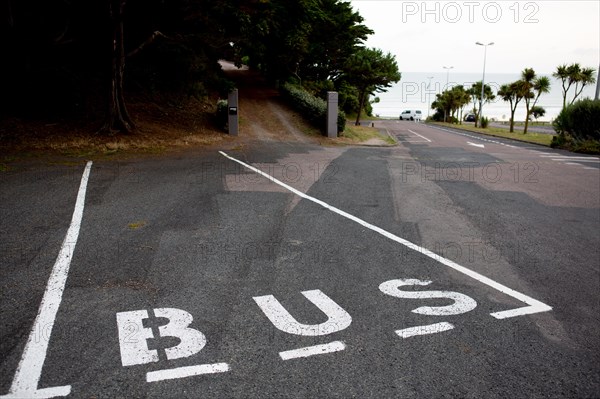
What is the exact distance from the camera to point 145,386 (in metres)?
3.13

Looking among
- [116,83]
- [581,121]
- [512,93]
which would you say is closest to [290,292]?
[116,83]

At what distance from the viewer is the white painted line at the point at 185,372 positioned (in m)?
3.24

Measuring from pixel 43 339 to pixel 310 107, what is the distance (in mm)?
20846

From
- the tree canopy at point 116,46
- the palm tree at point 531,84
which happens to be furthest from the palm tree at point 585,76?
the tree canopy at point 116,46

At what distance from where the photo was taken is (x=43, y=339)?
3693 mm

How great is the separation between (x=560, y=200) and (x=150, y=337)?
32.2ft

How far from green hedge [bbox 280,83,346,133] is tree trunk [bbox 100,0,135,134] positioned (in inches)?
395

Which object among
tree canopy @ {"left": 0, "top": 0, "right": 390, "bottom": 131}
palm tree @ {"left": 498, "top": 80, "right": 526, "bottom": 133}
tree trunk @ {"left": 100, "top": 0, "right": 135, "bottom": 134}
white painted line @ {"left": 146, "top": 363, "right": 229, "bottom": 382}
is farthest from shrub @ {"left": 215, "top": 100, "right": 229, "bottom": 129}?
palm tree @ {"left": 498, "top": 80, "right": 526, "bottom": 133}

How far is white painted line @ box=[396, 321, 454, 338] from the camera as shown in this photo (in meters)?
3.96

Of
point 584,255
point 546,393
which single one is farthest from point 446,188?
point 546,393

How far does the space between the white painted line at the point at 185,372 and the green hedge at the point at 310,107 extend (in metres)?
19.2

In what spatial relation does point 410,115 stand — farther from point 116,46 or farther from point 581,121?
point 116,46

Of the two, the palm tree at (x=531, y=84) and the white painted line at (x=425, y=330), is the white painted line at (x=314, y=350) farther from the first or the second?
the palm tree at (x=531, y=84)

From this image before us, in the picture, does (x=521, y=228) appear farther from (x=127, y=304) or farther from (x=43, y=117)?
(x=43, y=117)
